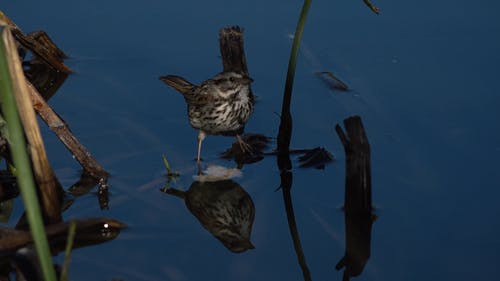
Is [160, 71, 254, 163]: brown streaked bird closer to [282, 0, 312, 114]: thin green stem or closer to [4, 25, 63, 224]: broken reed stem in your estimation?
[282, 0, 312, 114]: thin green stem

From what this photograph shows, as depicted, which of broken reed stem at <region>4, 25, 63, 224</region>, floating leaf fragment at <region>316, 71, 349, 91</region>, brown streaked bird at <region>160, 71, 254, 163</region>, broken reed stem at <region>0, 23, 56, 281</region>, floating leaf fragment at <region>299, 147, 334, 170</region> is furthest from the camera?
floating leaf fragment at <region>316, 71, 349, 91</region>

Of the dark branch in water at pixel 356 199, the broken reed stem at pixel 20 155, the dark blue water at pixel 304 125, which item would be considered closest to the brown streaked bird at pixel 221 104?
the dark blue water at pixel 304 125

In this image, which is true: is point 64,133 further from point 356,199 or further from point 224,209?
point 356,199

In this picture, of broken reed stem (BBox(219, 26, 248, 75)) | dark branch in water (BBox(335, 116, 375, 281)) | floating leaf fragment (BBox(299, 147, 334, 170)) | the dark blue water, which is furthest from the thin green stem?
broken reed stem (BBox(219, 26, 248, 75))

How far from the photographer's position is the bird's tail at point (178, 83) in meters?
7.97

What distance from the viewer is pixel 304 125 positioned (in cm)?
771

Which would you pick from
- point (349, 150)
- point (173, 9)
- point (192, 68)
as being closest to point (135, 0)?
point (173, 9)

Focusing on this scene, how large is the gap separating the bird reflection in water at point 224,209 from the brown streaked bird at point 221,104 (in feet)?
2.51

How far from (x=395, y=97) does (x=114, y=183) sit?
9.16ft

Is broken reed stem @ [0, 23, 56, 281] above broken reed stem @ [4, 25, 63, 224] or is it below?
above

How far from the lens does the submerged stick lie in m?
6.27

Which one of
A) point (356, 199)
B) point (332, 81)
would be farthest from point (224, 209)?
point (332, 81)

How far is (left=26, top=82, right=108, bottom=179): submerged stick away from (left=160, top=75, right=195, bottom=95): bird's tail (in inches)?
64.8

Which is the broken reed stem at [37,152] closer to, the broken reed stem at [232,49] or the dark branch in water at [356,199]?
the dark branch in water at [356,199]
